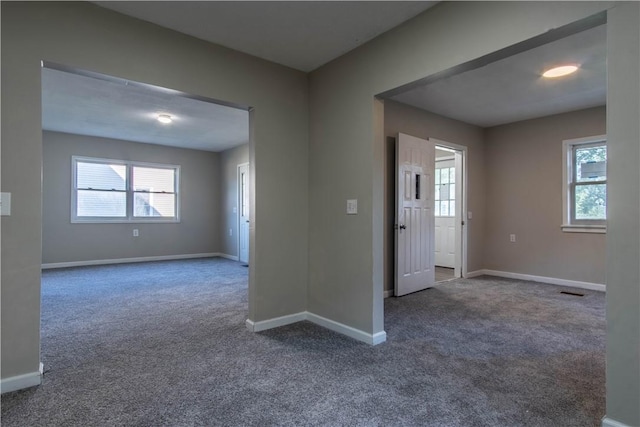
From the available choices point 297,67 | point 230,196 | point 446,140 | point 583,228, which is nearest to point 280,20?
point 297,67

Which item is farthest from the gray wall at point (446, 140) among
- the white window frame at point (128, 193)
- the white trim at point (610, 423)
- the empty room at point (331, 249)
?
the white window frame at point (128, 193)

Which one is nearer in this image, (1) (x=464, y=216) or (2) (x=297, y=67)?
(2) (x=297, y=67)

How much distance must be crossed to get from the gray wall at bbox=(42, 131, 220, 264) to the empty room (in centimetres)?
296

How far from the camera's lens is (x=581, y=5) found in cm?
163

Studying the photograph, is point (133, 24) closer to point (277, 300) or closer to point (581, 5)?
point (277, 300)

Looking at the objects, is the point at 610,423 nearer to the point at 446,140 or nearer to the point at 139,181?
the point at 446,140

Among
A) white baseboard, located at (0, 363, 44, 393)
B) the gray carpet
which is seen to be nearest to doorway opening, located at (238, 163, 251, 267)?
the gray carpet

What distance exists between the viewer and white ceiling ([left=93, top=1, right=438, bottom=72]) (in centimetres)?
221

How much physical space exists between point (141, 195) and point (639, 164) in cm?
748

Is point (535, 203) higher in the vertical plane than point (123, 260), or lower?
higher

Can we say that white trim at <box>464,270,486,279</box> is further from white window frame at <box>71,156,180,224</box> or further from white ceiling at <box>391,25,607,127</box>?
white window frame at <box>71,156,180,224</box>

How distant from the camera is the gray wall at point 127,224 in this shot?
236 inches

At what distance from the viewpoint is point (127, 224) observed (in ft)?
22.1

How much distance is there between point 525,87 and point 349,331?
3.31 metres
